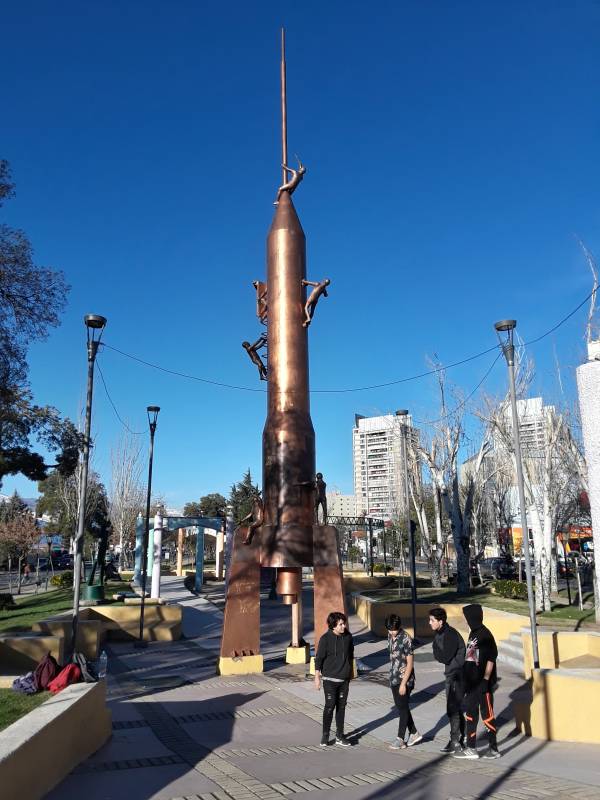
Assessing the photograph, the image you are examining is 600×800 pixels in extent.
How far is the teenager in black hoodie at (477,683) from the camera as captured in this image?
7.06 m

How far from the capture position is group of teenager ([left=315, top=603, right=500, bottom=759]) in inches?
279

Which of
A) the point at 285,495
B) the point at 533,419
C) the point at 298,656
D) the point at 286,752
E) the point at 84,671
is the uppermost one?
the point at 533,419

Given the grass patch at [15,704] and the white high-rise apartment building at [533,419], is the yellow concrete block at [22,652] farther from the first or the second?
the white high-rise apartment building at [533,419]

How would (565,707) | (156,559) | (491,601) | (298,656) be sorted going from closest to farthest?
(565,707)
(298,656)
(491,601)
(156,559)

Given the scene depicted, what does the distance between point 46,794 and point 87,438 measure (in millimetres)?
7274

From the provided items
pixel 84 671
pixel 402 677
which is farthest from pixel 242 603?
pixel 402 677

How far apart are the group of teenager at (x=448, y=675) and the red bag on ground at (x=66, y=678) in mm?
3249

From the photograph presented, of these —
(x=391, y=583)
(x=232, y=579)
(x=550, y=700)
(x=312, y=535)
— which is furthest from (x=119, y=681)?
(x=391, y=583)

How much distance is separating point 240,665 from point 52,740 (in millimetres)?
7113

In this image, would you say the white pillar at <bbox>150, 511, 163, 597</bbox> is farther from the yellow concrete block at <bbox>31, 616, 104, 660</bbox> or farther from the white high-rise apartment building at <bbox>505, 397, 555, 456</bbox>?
the white high-rise apartment building at <bbox>505, 397, 555, 456</bbox>

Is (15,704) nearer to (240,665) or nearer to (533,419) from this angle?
(240,665)

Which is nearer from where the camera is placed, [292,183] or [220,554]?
[292,183]

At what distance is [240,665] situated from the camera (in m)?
12.6

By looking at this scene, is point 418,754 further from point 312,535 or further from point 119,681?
point 119,681
